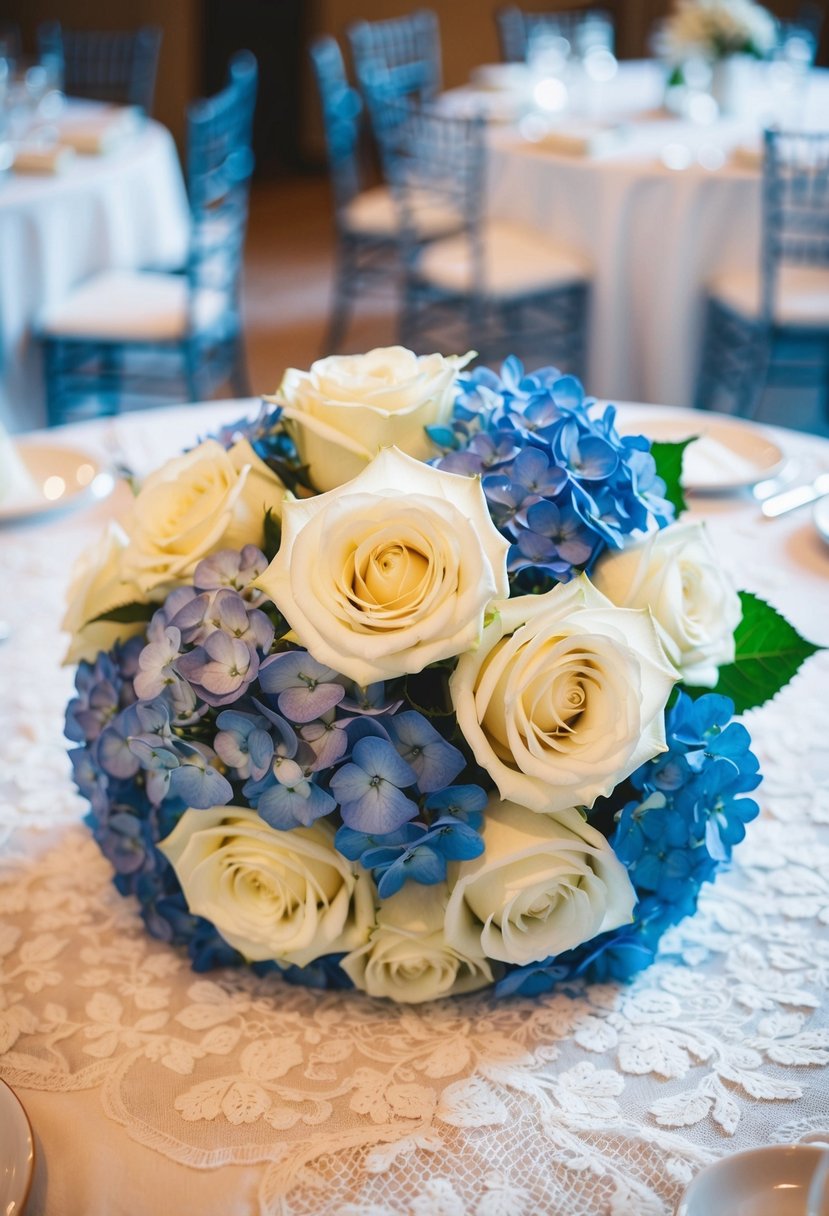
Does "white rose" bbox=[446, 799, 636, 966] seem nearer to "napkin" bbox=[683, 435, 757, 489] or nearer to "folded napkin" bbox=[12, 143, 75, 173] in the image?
"napkin" bbox=[683, 435, 757, 489]

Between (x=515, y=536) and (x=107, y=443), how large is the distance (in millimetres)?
894

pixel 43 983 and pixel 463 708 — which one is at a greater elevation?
pixel 463 708

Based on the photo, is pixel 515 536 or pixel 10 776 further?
pixel 10 776

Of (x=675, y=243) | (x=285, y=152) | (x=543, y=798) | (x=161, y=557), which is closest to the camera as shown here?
(x=543, y=798)

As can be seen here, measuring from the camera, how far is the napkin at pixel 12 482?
1.33 meters

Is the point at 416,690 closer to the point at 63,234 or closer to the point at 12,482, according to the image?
the point at 12,482

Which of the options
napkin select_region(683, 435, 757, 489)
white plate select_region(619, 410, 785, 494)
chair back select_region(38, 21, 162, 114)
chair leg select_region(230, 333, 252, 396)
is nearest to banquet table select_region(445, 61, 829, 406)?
chair leg select_region(230, 333, 252, 396)

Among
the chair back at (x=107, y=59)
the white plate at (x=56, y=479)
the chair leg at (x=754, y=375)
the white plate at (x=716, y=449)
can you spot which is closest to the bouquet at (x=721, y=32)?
the chair leg at (x=754, y=375)

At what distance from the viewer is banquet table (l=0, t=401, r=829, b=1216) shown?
64 cm

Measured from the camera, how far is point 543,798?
65 cm

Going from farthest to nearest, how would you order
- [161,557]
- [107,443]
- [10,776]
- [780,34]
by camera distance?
[780,34], [107,443], [10,776], [161,557]

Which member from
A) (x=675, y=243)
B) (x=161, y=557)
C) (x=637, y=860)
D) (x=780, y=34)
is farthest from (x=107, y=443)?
(x=780, y=34)

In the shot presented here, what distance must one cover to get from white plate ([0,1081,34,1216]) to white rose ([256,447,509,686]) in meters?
0.29

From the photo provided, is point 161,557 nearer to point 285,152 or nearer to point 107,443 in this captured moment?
point 107,443
